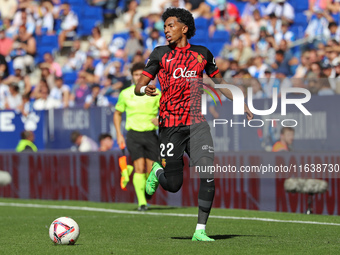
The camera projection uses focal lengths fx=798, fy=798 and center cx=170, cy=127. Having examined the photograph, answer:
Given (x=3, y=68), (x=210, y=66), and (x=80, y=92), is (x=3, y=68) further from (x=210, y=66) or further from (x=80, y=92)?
(x=210, y=66)

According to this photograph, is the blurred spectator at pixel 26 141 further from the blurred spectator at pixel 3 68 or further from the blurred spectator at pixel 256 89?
the blurred spectator at pixel 3 68

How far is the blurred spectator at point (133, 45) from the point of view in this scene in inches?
866

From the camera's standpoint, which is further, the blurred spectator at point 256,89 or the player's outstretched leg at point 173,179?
the blurred spectator at point 256,89

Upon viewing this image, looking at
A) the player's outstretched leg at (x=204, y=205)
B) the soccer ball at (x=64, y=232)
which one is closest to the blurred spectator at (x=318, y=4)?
the player's outstretched leg at (x=204, y=205)

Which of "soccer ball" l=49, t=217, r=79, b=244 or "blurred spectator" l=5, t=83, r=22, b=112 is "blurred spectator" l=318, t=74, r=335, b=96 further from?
"blurred spectator" l=5, t=83, r=22, b=112

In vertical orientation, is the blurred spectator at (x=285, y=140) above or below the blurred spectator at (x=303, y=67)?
below

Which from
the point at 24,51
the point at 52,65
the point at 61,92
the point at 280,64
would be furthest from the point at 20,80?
the point at 280,64

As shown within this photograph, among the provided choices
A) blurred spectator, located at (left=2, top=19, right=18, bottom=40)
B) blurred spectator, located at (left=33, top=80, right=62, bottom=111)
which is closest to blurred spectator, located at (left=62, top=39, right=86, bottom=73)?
blurred spectator, located at (left=33, top=80, right=62, bottom=111)

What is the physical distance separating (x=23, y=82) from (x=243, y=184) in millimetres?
11699

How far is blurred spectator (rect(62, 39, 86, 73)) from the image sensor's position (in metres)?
23.7

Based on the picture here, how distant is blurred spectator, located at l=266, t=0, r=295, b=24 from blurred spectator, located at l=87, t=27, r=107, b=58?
5.41 meters

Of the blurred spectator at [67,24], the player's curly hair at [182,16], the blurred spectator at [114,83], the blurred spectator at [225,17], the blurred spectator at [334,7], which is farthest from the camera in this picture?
the blurred spectator at [67,24]

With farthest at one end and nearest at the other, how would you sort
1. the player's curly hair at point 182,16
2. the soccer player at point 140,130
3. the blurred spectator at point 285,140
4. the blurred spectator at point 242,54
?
the blurred spectator at point 242,54, the blurred spectator at point 285,140, the soccer player at point 140,130, the player's curly hair at point 182,16

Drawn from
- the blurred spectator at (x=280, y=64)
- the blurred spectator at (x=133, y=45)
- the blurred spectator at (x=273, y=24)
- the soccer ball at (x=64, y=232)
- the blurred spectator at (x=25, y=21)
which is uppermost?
the blurred spectator at (x=25, y=21)
